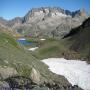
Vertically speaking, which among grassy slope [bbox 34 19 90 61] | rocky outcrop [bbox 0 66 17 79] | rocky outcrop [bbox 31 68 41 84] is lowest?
rocky outcrop [bbox 31 68 41 84]

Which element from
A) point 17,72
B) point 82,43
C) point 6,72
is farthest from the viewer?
point 82,43

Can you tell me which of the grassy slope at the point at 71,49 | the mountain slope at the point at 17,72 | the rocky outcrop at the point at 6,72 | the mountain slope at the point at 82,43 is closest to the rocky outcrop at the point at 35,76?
the mountain slope at the point at 17,72

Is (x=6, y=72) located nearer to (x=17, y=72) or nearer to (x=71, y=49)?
(x=17, y=72)

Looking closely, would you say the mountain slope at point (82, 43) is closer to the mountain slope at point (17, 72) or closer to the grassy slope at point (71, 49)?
the grassy slope at point (71, 49)

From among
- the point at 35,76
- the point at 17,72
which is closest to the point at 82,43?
the point at 35,76

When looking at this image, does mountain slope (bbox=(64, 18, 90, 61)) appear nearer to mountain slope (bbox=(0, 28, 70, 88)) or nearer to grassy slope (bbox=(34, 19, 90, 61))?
grassy slope (bbox=(34, 19, 90, 61))

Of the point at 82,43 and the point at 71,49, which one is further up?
the point at 82,43

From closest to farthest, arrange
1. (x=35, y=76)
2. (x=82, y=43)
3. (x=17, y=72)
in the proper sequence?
(x=17, y=72)
(x=35, y=76)
(x=82, y=43)

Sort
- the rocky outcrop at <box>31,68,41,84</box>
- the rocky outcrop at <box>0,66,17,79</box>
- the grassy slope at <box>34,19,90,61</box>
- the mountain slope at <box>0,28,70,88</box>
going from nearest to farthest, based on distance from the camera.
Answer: the mountain slope at <box>0,28,70,88</box>, the rocky outcrop at <box>0,66,17,79</box>, the rocky outcrop at <box>31,68,41,84</box>, the grassy slope at <box>34,19,90,61</box>

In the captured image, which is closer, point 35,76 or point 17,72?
point 17,72

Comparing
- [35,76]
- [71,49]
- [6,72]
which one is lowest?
[35,76]

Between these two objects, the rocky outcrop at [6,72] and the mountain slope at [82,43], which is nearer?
the rocky outcrop at [6,72]

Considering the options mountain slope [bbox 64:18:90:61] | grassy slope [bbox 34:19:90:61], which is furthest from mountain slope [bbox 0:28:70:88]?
mountain slope [bbox 64:18:90:61]

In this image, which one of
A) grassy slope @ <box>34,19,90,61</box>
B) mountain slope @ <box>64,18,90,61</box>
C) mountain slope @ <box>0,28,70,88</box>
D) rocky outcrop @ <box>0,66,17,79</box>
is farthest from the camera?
mountain slope @ <box>64,18,90,61</box>
